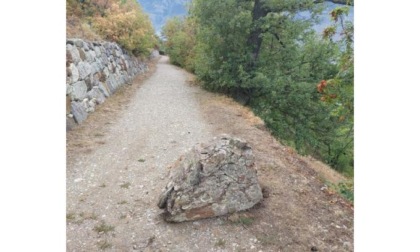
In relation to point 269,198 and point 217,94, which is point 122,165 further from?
point 217,94

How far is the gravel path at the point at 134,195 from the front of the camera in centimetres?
416

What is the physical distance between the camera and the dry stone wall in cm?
877

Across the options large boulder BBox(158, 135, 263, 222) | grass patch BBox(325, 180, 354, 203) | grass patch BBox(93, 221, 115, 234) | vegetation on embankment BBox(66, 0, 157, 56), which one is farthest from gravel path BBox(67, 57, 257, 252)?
vegetation on embankment BBox(66, 0, 157, 56)

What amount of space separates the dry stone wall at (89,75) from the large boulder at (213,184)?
4.77 metres

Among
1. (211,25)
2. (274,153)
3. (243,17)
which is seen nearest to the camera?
(274,153)

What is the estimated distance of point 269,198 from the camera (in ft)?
17.0

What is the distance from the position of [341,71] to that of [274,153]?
4366mm

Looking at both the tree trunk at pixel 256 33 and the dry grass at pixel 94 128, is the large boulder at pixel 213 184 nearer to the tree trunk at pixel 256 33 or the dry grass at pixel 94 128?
the dry grass at pixel 94 128

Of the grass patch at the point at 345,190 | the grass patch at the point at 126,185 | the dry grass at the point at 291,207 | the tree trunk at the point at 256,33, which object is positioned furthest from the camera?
the tree trunk at the point at 256,33

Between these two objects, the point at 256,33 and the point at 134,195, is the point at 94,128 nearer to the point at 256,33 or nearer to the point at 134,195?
the point at 134,195

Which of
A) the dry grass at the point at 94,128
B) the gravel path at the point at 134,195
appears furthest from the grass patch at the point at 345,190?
the dry grass at the point at 94,128
